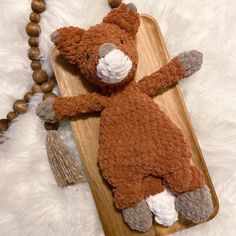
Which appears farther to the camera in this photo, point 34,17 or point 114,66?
point 34,17

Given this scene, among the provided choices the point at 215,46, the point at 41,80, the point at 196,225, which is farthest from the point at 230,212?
the point at 41,80

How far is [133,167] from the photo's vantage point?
2.29ft

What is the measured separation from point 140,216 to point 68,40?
12.7 inches

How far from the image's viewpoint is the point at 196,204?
69 centimetres

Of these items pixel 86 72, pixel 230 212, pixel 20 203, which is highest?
pixel 86 72

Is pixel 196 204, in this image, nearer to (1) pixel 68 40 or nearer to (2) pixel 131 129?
(2) pixel 131 129

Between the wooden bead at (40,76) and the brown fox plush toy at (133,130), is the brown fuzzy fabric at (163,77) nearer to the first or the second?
the brown fox plush toy at (133,130)

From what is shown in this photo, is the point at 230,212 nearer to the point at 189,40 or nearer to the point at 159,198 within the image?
the point at 159,198

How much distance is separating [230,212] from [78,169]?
0.97ft

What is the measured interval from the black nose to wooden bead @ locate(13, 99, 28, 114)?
21cm

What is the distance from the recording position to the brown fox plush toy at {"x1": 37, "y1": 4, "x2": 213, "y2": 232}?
686mm

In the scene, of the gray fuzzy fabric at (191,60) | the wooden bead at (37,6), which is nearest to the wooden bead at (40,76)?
the wooden bead at (37,6)

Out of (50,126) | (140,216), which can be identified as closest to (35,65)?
(50,126)

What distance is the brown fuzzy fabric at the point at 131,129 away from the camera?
27.1 inches
